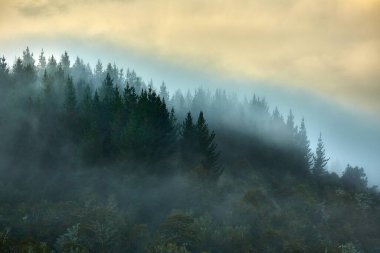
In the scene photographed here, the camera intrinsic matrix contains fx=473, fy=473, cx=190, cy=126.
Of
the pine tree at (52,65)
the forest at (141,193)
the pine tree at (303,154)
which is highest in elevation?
the pine tree at (52,65)

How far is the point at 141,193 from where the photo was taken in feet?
196

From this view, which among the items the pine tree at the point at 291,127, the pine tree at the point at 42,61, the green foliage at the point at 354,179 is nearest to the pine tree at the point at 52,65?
the pine tree at the point at 42,61

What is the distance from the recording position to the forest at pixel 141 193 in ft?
149

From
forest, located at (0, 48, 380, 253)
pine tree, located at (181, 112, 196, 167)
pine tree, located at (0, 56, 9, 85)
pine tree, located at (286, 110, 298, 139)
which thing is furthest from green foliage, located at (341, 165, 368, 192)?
pine tree, located at (0, 56, 9, 85)

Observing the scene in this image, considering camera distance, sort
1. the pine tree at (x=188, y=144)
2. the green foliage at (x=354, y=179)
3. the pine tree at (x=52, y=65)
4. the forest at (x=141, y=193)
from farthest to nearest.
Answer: the pine tree at (x=52, y=65) < the green foliage at (x=354, y=179) < the pine tree at (x=188, y=144) < the forest at (x=141, y=193)

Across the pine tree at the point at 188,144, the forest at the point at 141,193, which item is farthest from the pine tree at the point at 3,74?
the pine tree at the point at 188,144

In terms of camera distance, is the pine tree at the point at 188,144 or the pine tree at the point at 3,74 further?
the pine tree at the point at 3,74

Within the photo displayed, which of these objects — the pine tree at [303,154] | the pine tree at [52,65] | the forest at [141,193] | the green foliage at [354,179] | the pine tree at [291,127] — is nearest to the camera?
the forest at [141,193]

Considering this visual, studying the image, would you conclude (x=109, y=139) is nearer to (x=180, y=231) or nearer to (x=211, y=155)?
(x=211, y=155)

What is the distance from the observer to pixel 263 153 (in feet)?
390

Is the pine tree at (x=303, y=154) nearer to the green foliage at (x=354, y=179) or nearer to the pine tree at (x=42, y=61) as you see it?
the green foliage at (x=354, y=179)

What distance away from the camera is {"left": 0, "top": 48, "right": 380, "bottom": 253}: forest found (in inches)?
1794

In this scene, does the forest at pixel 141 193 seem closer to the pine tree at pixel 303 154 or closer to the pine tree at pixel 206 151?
the pine tree at pixel 206 151

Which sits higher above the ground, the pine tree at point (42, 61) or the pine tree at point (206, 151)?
the pine tree at point (42, 61)
